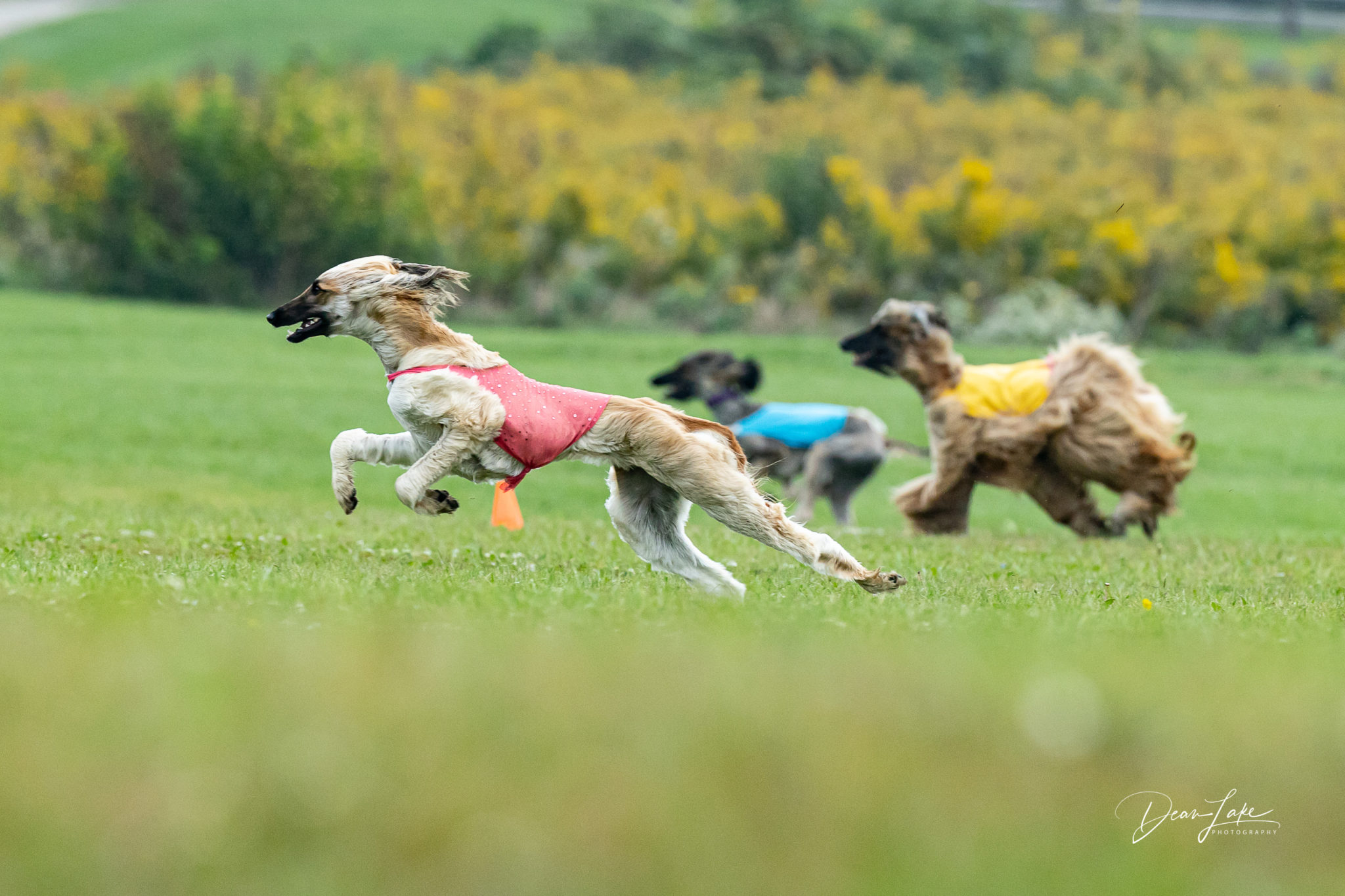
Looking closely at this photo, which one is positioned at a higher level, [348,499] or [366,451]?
[366,451]

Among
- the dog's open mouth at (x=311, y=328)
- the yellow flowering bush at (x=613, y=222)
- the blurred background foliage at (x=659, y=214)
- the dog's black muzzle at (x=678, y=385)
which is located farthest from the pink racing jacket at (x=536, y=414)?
the yellow flowering bush at (x=613, y=222)

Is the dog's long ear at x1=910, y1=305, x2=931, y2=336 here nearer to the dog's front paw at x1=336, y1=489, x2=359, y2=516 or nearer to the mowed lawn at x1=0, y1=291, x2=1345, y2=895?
the mowed lawn at x1=0, y1=291, x2=1345, y2=895

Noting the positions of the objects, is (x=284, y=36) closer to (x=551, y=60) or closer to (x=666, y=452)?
(x=551, y=60)

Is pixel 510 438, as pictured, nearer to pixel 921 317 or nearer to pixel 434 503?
pixel 434 503

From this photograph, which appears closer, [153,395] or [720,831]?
[720,831]

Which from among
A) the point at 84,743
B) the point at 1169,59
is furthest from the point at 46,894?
the point at 1169,59

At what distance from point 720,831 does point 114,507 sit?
38.8 feet

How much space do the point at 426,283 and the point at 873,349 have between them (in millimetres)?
6374

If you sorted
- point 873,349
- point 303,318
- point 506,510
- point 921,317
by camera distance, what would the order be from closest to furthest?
1. point 303,318
2. point 506,510
3. point 921,317
4. point 873,349

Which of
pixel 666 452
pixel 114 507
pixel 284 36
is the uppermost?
pixel 666 452

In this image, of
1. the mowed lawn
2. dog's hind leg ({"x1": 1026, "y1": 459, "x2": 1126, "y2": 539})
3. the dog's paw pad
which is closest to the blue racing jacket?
dog's hind leg ({"x1": 1026, "y1": 459, "x2": 1126, "y2": 539})

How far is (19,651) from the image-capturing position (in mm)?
4469

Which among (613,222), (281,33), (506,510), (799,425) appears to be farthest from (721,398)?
(281,33)

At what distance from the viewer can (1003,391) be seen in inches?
516
